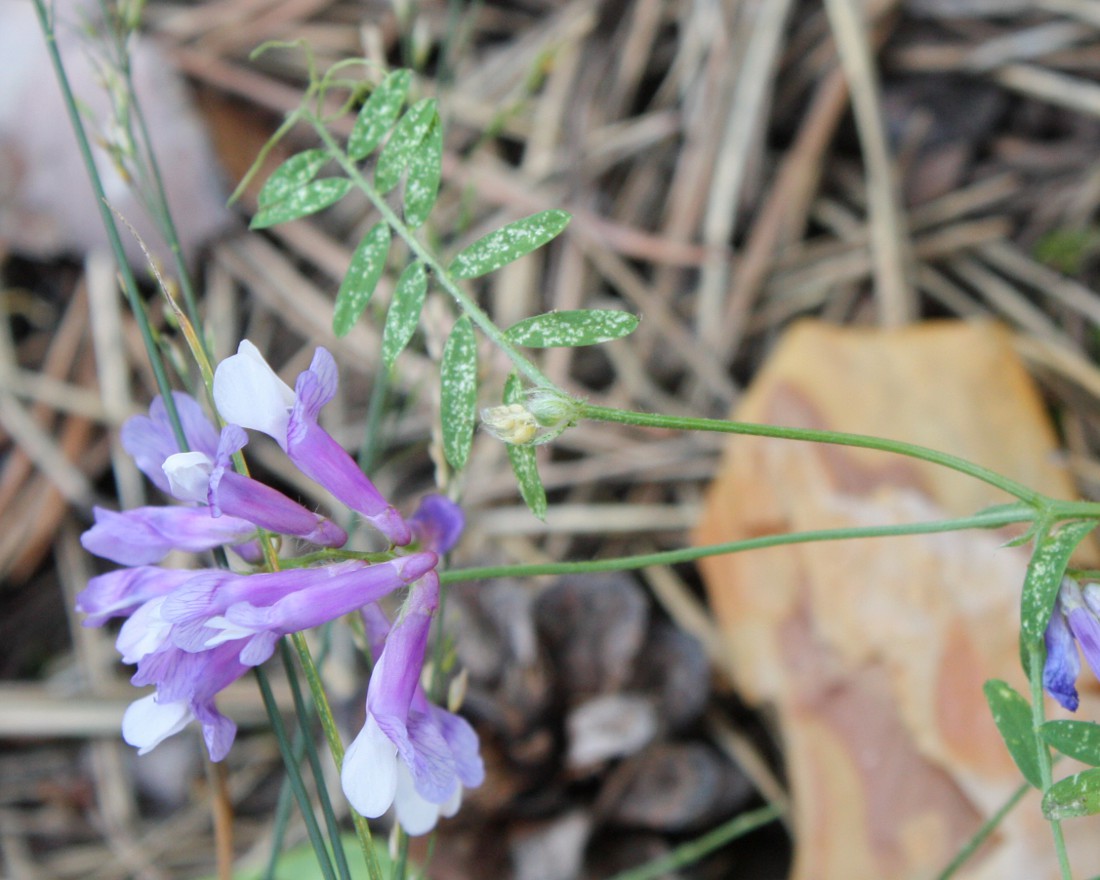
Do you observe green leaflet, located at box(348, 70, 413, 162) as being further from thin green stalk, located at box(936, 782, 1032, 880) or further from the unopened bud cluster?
thin green stalk, located at box(936, 782, 1032, 880)

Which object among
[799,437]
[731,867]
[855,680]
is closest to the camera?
[799,437]

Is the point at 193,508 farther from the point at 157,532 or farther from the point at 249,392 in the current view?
the point at 249,392

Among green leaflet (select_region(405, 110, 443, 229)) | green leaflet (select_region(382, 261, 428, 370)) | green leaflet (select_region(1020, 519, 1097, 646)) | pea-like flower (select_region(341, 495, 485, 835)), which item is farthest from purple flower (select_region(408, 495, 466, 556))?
green leaflet (select_region(1020, 519, 1097, 646))

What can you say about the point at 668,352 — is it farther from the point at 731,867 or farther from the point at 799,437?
the point at 799,437

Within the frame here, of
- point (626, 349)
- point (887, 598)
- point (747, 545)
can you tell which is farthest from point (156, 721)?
point (626, 349)

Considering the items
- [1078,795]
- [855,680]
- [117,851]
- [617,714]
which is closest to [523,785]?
[617,714]

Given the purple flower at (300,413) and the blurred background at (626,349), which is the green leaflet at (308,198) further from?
the blurred background at (626,349)
